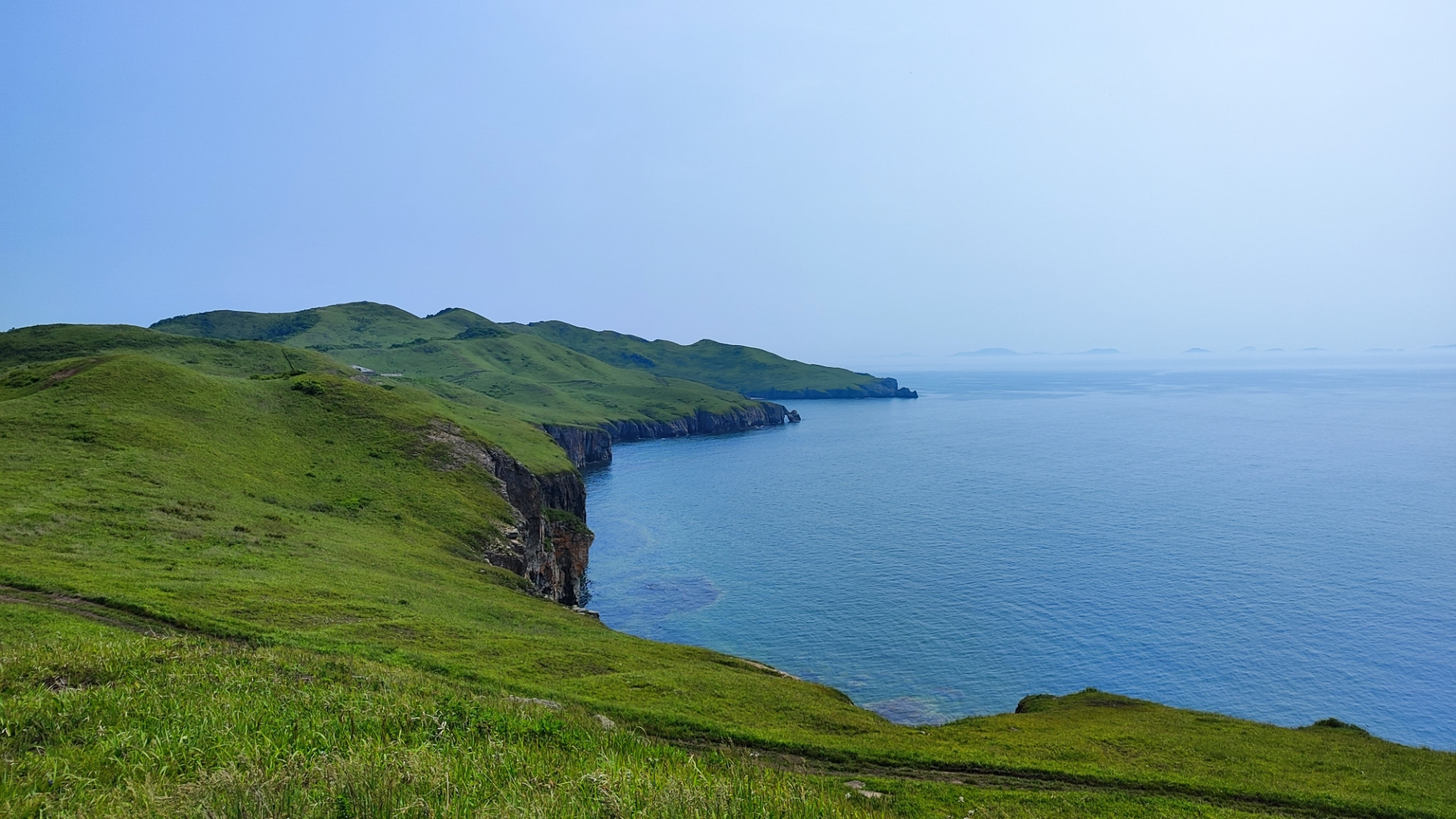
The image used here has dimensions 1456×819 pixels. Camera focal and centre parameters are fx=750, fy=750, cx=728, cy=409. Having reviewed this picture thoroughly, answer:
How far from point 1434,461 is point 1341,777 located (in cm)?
17672

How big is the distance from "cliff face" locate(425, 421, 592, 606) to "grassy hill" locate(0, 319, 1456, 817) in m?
4.98

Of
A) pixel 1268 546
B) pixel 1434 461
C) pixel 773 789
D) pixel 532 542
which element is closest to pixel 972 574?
pixel 1268 546

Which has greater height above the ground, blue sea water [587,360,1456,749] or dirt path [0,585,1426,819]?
dirt path [0,585,1426,819]

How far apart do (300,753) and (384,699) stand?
656cm

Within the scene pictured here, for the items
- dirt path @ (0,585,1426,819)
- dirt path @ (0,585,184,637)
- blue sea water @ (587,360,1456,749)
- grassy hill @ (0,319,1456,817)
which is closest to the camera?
grassy hill @ (0,319,1456,817)

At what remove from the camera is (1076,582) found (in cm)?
8812

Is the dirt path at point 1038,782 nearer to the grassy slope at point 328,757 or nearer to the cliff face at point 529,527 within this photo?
the grassy slope at point 328,757

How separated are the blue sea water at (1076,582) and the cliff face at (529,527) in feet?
17.5

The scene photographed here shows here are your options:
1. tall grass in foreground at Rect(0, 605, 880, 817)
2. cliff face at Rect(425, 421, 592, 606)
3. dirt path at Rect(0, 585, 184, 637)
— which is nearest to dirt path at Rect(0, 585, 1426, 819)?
tall grass in foreground at Rect(0, 605, 880, 817)

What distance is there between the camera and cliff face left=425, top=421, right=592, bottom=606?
82.0 meters

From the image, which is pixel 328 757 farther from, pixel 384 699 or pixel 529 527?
pixel 529 527

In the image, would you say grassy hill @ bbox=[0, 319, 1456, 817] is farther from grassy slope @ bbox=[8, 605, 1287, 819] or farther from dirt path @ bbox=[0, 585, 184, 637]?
dirt path @ bbox=[0, 585, 184, 637]

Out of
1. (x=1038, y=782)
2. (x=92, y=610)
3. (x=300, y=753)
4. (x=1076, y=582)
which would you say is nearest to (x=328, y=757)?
(x=300, y=753)

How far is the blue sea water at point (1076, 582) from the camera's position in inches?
2505
